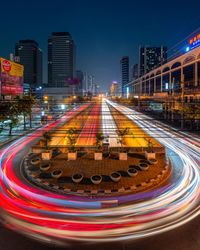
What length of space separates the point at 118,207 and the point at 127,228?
905 mm

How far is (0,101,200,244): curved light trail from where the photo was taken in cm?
490

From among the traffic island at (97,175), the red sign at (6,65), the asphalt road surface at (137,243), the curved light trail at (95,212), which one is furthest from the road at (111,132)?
the red sign at (6,65)

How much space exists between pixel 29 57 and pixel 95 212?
347 ft

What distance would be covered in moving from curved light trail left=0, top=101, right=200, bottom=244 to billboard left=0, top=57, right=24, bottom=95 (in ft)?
59.4

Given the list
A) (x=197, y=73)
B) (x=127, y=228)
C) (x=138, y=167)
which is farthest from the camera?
(x=197, y=73)

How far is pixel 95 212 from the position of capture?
5.68m

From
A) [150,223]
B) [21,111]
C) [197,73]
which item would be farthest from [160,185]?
[197,73]

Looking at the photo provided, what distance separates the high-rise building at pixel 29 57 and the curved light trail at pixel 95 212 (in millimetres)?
97732

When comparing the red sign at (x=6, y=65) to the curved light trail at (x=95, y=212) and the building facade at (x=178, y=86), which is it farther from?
the curved light trail at (x=95, y=212)

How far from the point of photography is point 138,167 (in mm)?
8867

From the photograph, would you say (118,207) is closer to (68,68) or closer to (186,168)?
(186,168)

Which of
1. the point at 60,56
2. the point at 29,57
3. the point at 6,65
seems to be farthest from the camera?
the point at 29,57

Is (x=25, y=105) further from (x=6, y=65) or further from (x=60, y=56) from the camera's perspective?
(x=60, y=56)

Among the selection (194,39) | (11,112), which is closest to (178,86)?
(194,39)
